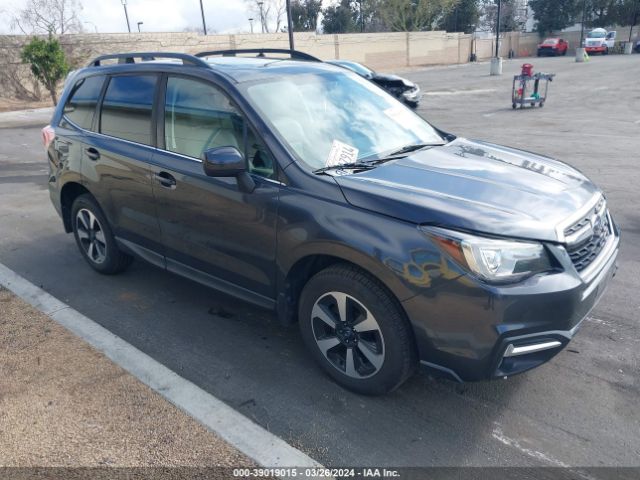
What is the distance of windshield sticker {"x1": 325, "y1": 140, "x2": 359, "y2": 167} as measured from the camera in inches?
136

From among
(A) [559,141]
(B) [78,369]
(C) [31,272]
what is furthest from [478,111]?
(B) [78,369]

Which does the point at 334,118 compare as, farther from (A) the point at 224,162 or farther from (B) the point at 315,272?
(B) the point at 315,272

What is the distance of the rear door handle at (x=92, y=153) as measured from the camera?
15.2ft

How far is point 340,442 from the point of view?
291 centimetres

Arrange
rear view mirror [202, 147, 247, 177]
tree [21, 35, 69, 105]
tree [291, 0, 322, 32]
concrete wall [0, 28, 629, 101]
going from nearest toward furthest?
rear view mirror [202, 147, 247, 177] < tree [21, 35, 69, 105] < concrete wall [0, 28, 629, 101] < tree [291, 0, 322, 32]

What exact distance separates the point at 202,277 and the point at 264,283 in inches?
25.8

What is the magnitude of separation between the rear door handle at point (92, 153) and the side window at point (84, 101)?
23cm

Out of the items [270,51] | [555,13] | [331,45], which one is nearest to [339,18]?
[331,45]

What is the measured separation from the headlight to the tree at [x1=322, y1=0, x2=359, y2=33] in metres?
64.6

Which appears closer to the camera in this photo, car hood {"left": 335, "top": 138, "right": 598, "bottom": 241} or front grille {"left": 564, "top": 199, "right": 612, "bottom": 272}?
car hood {"left": 335, "top": 138, "right": 598, "bottom": 241}

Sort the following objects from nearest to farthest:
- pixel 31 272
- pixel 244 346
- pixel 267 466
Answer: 1. pixel 267 466
2. pixel 244 346
3. pixel 31 272

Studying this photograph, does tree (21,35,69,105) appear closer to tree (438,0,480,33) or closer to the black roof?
the black roof

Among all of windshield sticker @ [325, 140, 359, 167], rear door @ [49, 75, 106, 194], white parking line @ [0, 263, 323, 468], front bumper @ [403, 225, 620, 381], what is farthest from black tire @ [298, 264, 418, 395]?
rear door @ [49, 75, 106, 194]

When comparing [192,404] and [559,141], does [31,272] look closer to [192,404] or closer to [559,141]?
[192,404]
